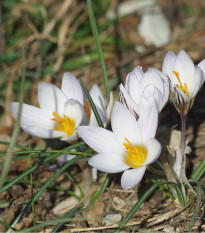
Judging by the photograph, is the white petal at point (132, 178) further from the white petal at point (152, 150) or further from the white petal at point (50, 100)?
the white petal at point (50, 100)

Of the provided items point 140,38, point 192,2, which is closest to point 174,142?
point 140,38

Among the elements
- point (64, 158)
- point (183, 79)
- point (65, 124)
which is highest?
point (183, 79)

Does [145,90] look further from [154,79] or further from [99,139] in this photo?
[99,139]

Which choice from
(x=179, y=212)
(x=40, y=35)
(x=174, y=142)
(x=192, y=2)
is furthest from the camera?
(x=192, y=2)

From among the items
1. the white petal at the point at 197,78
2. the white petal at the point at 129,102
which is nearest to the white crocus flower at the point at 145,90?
the white petal at the point at 129,102

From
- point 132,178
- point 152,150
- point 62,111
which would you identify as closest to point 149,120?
point 152,150

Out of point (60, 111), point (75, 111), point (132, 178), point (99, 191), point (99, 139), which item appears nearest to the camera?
point (132, 178)

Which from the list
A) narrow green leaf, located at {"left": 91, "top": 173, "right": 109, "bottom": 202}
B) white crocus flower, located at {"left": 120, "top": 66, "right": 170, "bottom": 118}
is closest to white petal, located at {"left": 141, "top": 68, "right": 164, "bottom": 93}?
white crocus flower, located at {"left": 120, "top": 66, "right": 170, "bottom": 118}

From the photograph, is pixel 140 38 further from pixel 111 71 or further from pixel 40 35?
pixel 40 35
